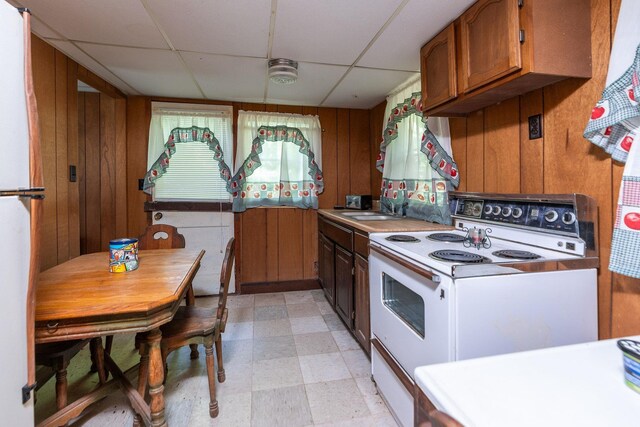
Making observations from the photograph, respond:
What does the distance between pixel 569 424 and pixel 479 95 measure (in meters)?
1.49

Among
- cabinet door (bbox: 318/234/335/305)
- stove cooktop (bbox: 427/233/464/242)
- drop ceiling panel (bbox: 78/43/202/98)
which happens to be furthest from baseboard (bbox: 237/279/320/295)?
drop ceiling panel (bbox: 78/43/202/98)

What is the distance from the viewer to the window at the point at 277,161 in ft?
10.9

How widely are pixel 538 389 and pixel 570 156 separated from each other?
1.15 m

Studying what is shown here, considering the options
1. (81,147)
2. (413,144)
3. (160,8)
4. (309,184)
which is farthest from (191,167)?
(413,144)

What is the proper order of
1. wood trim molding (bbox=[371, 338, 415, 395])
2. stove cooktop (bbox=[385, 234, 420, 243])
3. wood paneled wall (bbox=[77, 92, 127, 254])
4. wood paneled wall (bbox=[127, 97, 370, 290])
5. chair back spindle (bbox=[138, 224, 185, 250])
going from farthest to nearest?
wood paneled wall (bbox=[127, 97, 370, 290]) → wood paneled wall (bbox=[77, 92, 127, 254]) → chair back spindle (bbox=[138, 224, 185, 250]) → stove cooktop (bbox=[385, 234, 420, 243]) → wood trim molding (bbox=[371, 338, 415, 395])

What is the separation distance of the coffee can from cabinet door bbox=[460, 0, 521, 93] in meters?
2.00

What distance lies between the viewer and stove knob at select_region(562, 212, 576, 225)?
1.25 m

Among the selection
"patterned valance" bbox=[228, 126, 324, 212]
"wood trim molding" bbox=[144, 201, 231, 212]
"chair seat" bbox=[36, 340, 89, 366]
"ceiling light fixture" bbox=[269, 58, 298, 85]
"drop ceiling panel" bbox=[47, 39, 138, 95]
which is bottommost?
"chair seat" bbox=[36, 340, 89, 366]

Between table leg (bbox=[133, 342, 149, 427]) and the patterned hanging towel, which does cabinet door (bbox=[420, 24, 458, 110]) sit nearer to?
the patterned hanging towel

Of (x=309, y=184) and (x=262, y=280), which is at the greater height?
(x=309, y=184)

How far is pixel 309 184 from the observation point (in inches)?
138

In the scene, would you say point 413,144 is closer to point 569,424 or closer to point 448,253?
point 448,253

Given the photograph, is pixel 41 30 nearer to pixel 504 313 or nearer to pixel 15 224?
pixel 15 224

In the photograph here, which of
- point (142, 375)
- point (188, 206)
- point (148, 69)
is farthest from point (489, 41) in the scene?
point (188, 206)
